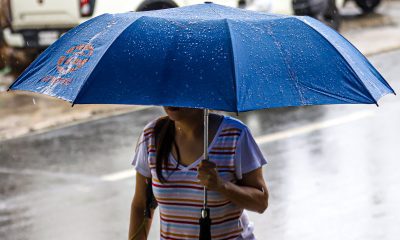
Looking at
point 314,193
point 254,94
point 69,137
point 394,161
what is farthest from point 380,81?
point 69,137

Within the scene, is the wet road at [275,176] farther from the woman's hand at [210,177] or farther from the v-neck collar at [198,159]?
the woman's hand at [210,177]

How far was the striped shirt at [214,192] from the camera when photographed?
12.8ft

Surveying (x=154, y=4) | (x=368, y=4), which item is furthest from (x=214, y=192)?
(x=368, y=4)

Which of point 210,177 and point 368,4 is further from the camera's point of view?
point 368,4

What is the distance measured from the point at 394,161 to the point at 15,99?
20.3 feet

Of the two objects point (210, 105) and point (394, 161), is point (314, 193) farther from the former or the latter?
point (210, 105)

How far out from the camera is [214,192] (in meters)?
3.87

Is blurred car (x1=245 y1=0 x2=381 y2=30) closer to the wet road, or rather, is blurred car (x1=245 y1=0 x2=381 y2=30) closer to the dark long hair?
the wet road

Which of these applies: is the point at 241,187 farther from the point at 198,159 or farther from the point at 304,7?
Result: the point at 304,7

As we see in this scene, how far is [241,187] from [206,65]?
0.57 metres

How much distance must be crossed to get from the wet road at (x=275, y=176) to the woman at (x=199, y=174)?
3487 mm

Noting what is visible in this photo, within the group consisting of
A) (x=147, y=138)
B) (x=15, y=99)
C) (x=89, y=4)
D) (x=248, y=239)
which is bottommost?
(x=15, y=99)

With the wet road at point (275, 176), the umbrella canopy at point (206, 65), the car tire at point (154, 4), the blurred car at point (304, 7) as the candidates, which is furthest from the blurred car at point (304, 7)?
the umbrella canopy at point (206, 65)

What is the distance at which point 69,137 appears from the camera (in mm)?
11031
